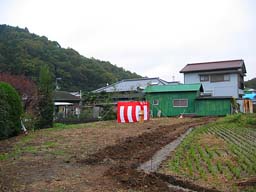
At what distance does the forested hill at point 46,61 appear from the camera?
2803 centimetres

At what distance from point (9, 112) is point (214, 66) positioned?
26.9 m

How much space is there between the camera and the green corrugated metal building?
963 inches

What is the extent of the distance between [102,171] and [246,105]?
2500cm

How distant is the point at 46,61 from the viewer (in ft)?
107

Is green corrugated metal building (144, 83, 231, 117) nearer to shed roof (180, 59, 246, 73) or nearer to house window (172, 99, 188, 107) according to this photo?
house window (172, 99, 188, 107)

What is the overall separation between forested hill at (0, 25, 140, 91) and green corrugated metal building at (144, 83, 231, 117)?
443 inches

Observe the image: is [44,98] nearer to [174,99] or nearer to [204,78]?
[174,99]

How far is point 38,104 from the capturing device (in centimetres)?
1397

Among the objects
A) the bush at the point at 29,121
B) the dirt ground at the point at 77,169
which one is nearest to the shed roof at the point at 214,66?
the bush at the point at 29,121

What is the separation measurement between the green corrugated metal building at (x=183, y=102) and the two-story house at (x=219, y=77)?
5993 mm

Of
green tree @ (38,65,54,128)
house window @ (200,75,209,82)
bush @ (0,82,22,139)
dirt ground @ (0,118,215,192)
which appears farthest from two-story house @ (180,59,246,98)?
dirt ground @ (0,118,215,192)

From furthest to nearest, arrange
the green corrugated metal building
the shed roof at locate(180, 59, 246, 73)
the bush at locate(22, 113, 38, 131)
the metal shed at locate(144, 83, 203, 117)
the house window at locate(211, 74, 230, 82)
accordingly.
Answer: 1. the house window at locate(211, 74, 230, 82)
2. the shed roof at locate(180, 59, 246, 73)
3. the metal shed at locate(144, 83, 203, 117)
4. the green corrugated metal building
5. the bush at locate(22, 113, 38, 131)

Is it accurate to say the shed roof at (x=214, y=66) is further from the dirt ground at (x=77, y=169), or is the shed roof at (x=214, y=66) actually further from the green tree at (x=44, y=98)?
the dirt ground at (x=77, y=169)

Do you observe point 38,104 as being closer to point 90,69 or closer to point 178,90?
point 178,90
